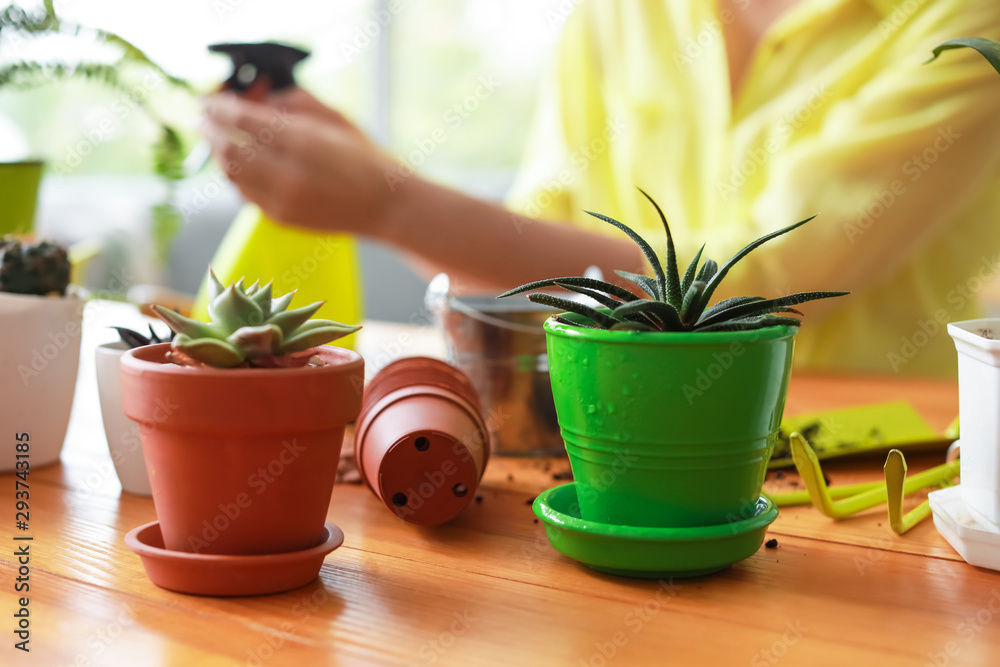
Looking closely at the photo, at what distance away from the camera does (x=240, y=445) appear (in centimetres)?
43

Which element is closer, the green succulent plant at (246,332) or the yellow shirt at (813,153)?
the green succulent plant at (246,332)

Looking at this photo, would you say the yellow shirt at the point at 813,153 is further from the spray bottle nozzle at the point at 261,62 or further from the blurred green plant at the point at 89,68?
the blurred green plant at the point at 89,68

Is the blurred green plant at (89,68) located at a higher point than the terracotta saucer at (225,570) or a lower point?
higher

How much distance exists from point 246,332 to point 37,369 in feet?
1.19

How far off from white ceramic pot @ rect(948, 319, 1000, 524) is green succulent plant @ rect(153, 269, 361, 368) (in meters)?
0.34

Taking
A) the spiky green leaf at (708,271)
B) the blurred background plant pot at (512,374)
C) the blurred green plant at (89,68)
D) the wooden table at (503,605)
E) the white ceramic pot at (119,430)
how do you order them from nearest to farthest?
the wooden table at (503,605), the spiky green leaf at (708,271), the white ceramic pot at (119,430), the blurred background plant pot at (512,374), the blurred green plant at (89,68)

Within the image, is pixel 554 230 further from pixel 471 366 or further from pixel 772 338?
pixel 772 338

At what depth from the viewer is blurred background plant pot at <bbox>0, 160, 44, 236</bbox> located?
2.88 feet

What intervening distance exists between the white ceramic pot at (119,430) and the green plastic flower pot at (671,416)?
1.09ft

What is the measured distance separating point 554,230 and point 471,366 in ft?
1.51

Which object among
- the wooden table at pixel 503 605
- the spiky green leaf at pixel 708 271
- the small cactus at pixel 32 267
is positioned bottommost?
the wooden table at pixel 503 605

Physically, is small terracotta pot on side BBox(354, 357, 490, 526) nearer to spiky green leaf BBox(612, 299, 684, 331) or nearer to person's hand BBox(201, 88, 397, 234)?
spiky green leaf BBox(612, 299, 684, 331)

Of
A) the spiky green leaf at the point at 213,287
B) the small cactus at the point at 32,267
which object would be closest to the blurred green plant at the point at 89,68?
the small cactus at the point at 32,267

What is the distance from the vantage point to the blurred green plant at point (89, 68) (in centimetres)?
86
